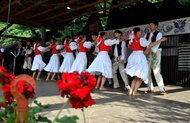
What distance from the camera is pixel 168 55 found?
8.25m

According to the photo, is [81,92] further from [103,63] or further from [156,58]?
[103,63]

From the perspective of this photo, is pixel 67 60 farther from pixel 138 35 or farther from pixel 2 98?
pixel 2 98

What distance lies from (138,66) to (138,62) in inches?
3.8

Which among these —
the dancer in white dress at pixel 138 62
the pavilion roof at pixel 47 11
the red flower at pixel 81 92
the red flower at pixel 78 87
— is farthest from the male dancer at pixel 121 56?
the red flower at pixel 81 92

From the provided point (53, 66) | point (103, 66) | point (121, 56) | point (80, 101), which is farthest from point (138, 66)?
point (53, 66)

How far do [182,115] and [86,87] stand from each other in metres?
2.43

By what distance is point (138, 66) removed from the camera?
208 inches

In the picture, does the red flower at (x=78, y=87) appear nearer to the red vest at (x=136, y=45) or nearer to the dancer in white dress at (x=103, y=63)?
the red vest at (x=136, y=45)

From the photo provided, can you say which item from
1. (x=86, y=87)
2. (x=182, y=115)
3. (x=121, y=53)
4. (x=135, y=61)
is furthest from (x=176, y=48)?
(x=86, y=87)

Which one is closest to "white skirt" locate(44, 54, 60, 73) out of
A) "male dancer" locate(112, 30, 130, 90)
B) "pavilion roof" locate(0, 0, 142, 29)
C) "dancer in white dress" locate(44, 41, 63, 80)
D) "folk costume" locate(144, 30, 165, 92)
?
"dancer in white dress" locate(44, 41, 63, 80)

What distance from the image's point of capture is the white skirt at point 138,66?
5184mm

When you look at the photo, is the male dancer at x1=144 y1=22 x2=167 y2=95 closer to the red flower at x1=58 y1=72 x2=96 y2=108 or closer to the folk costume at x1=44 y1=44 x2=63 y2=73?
the red flower at x1=58 y1=72 x2=96 y2=108

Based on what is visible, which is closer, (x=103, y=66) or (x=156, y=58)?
(x=156, y=58)

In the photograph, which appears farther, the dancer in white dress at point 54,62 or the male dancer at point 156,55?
the dancer in white dress at point 54,62
